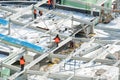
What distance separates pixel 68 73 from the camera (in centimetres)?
3650

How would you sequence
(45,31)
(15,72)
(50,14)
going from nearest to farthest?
(15,72) → (45,31) → (50,14)

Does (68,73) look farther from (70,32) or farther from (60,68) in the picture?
(70,32)

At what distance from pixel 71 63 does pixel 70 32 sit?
5.89 m

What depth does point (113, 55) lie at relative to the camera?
125 ft

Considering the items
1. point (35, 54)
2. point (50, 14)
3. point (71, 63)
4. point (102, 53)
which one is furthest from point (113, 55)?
point (50, 14)

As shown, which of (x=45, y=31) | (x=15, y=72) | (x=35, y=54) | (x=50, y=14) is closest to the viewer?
(x=15, y=72)

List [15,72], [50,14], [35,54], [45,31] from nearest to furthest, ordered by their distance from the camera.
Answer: [15,72] < [35,54] < [45,31] < [50,14]

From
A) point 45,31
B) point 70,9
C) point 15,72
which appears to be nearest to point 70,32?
point 45,31

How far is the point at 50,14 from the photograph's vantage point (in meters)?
46.3

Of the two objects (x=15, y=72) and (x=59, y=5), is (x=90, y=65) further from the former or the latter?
(x=59, y=5)

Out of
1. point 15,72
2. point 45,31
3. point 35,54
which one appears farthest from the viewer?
point 45,31

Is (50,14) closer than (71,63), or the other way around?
(71,63)

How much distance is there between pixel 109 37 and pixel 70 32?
10.7ft

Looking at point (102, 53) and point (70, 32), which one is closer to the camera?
point (102, 53)
